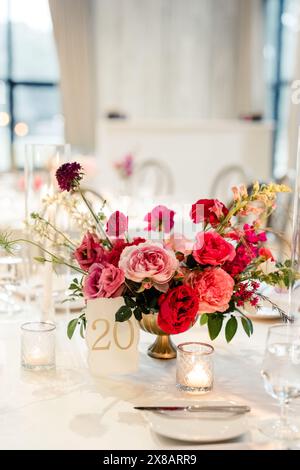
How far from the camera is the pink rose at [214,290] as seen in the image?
50.3 inches

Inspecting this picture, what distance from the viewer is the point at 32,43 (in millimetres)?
7047

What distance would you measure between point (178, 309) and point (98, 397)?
22 cm

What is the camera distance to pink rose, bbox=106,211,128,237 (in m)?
1.35

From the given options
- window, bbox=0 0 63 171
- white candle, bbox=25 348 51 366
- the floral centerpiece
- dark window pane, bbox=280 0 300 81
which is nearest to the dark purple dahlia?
the floral centerpiece

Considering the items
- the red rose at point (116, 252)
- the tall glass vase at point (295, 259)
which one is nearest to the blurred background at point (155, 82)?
the tall glass vase at point (295, 259)

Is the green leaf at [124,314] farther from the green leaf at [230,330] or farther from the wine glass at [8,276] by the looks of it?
the wine glass at [8,276]

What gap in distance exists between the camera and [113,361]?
1.35m

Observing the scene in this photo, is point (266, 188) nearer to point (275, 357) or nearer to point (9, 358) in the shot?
point (275, 357)

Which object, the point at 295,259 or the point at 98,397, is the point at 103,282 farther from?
the point at 295,259

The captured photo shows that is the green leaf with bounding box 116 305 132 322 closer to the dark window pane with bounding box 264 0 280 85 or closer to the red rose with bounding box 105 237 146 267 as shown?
the red rose with bounding box 105 237 146 267

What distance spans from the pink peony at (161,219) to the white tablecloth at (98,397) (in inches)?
11.5

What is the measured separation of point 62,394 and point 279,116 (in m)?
6.30
